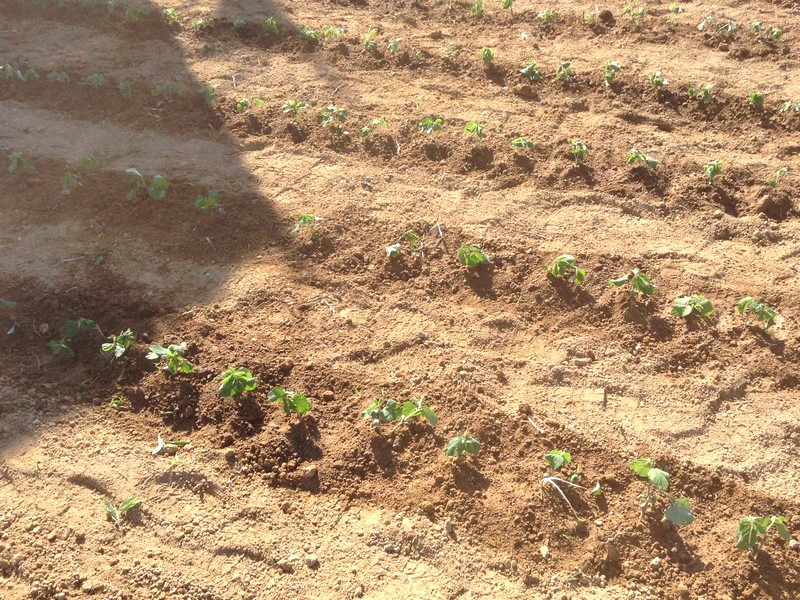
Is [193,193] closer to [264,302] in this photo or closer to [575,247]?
[264,302]

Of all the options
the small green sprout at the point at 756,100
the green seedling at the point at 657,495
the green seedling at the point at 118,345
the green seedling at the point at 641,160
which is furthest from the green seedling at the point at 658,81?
the green seedling at the point at 118,345

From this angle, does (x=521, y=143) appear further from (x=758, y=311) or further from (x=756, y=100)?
(x=758, y=311)

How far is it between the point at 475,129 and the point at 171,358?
8.29 ft

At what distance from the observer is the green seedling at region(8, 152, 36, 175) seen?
4.78m

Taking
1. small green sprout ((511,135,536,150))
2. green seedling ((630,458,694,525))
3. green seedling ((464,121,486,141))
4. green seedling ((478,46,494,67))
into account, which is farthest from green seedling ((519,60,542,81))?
green seedling ((630,458,694,525))

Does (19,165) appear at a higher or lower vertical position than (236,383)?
higher

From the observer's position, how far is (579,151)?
4699 mm

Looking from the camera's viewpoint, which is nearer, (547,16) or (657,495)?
(657,495)

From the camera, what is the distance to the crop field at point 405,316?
2910 mm

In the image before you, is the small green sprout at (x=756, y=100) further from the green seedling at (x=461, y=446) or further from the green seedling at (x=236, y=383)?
the green seedling at (x=236, y=383)

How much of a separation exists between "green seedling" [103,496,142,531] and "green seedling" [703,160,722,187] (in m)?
3.66

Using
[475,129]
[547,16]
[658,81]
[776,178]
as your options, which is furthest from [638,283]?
[547,16]

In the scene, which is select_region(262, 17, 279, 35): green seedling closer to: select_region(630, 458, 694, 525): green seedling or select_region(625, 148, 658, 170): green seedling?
select_region(625, 148, 658, 170): green seedling

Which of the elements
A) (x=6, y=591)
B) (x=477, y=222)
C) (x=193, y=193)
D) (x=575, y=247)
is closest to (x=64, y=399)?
(x=6, y=591)
